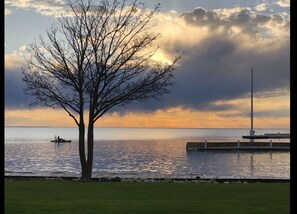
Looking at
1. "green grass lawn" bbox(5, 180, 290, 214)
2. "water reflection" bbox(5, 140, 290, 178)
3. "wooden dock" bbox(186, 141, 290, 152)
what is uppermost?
"green grass lawn" bbox(5, 180, 290, 214)

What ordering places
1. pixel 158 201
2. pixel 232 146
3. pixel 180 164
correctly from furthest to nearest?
pixel 232 146
pixel 180 164
pixel 158 201

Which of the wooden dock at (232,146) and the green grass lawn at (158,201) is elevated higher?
the green grass lawn at (158,201)

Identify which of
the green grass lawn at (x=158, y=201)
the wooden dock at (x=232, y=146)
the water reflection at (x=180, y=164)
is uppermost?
the green grass lawn at (x=158, y=201)

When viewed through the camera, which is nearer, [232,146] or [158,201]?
[158,201]

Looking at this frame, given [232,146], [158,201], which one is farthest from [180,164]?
[158,201]

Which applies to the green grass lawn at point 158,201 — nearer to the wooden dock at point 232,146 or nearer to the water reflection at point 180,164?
Result: the water reflection at point 180,164

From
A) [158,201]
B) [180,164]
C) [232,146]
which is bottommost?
[180,164]

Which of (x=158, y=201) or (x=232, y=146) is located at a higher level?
(x=158, y=201)

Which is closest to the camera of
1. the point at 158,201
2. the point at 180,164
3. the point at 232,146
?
the point at 158,201

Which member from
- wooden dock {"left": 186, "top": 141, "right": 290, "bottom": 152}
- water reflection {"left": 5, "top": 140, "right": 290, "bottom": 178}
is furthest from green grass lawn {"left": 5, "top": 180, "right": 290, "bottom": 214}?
wooden dock {"left": 186, "top": 141, "right": 290, "bottom": 152}

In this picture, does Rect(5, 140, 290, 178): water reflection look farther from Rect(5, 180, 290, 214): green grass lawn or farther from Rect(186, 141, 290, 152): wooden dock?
Rect(5, 180, 290, 214): green grass lawn

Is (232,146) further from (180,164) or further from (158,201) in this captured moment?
(158,201)

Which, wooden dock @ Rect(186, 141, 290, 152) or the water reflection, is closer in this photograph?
the water reflection

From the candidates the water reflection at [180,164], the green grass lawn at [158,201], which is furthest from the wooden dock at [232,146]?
the green grass lawn at [158,201]
